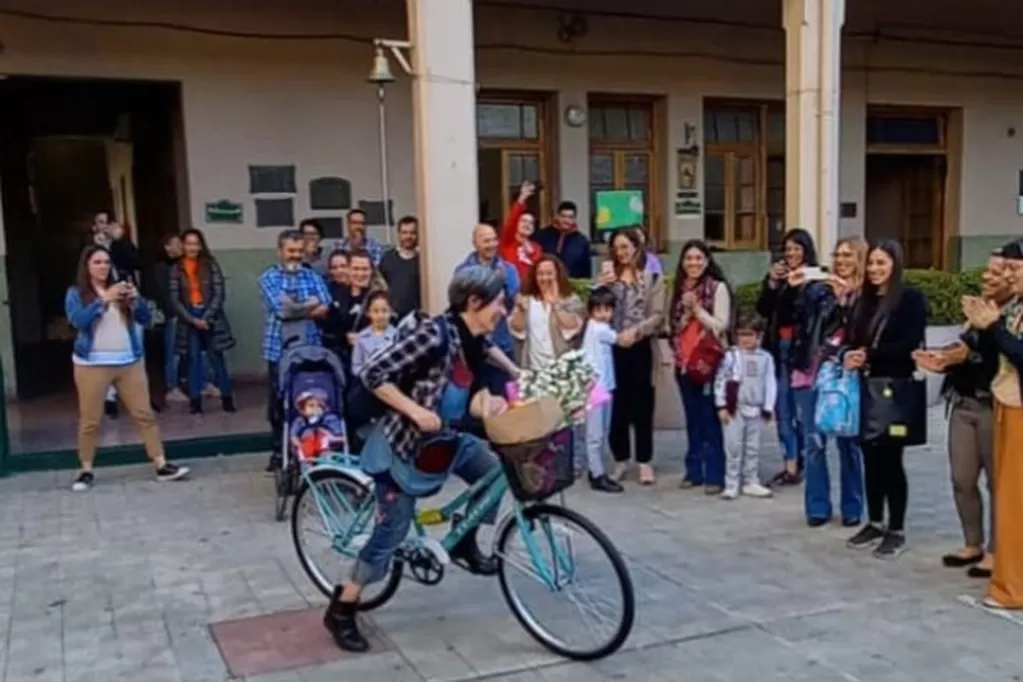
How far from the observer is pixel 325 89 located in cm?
1022

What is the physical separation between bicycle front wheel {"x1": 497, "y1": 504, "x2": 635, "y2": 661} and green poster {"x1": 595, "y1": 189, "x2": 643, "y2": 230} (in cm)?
793

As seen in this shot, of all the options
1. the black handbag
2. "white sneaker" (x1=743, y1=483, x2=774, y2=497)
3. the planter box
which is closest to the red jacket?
"white sneaker" (x1=743, y1=483, x2=774, y2=497)

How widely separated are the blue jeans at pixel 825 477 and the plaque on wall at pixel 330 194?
19.8ft

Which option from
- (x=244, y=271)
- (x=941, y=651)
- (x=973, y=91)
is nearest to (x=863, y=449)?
(x=941, y=651)

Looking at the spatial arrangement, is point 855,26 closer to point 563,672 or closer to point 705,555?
point 705,555

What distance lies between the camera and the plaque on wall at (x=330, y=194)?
10.2 meters

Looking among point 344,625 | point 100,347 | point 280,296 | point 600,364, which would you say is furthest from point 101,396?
point 344,625

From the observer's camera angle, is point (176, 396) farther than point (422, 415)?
Yes

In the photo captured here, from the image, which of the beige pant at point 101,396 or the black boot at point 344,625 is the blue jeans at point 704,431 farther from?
the beige pant at point 101,396

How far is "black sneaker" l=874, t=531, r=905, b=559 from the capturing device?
504cm

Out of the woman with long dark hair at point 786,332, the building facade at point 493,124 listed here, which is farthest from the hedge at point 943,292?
the woman with long dark hair at point 786,332

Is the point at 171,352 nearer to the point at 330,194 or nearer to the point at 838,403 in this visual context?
the point at 330,194

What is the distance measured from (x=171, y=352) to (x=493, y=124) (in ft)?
14.1

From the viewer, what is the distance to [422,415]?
3621 mm
